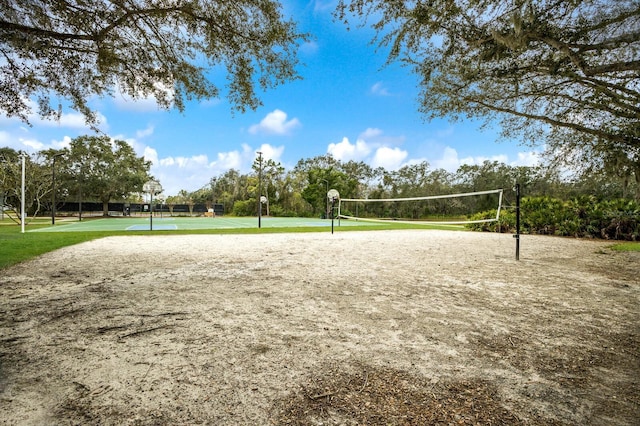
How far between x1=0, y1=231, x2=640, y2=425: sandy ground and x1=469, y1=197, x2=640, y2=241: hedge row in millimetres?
9380

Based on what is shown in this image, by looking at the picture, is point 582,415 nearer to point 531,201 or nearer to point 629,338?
point 629,338

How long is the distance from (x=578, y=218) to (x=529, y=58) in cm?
1037

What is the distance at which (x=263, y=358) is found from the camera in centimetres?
233

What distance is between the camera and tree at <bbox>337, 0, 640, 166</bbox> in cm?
463

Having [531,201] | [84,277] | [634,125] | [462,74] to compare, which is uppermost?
[462,74]

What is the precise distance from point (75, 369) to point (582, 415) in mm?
2977

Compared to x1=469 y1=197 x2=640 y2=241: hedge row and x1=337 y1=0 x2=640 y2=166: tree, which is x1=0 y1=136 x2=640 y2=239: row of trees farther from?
x1=337 y1=0 x2=640 y2=166: tree

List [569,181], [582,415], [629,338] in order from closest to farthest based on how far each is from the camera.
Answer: [582,415] < [629,338] < [569,181]

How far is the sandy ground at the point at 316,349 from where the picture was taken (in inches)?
68.3

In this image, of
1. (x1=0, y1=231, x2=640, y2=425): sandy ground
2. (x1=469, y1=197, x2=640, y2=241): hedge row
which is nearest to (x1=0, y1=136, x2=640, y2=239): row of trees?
(x1=469, y1=197, x2=640, y2=241): hedge row

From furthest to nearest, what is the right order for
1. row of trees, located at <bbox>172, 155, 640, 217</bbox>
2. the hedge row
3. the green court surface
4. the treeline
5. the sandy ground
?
1. row of trees, located at <bbox>172, 155, 640, 217</bbox>
2. the treeline
3. the green court surface
4. the hedge row
5. the sandy ground

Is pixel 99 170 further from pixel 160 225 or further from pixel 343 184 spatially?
pixel 343 184

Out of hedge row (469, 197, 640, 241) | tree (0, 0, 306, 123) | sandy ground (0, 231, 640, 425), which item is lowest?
sandy ground (0, 231, 640, 425)

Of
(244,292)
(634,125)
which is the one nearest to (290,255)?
(244,292)
